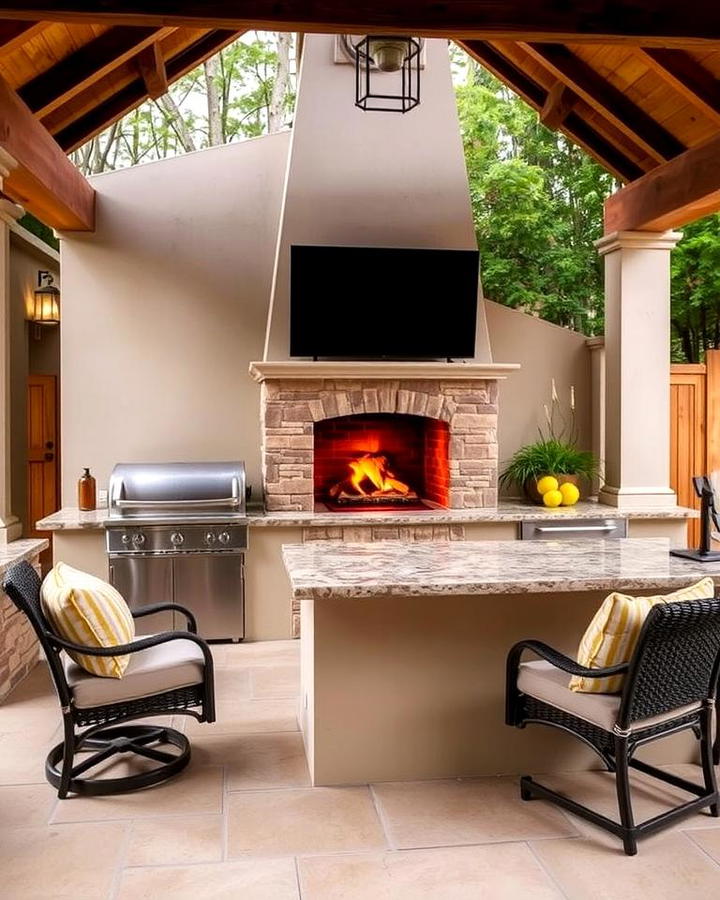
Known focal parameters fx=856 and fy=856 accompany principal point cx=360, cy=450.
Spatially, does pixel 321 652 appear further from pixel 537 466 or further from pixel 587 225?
pixel 587 225

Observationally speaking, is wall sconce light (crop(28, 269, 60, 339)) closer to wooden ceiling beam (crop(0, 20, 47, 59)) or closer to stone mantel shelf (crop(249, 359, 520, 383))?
stone mantel shelf (crop(249, 359, 520, 383))

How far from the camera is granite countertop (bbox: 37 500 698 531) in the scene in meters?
5.74

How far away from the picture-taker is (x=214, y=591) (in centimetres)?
577

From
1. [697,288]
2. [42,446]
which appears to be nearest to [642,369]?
[697,288]

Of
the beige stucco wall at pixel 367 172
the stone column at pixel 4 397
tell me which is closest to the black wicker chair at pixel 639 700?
the stone column at pixel 4 397

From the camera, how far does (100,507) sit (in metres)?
6.36

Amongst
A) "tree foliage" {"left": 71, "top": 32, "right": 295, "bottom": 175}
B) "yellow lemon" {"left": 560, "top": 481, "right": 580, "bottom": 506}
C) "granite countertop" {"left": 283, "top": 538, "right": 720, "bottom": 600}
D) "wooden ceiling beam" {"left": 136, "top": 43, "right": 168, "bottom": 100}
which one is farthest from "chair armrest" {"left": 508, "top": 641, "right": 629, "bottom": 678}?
"tree foliage" {"left": 71, "top": 32, "right": 295, "bottom": 175}

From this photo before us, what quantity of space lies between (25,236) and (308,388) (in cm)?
320

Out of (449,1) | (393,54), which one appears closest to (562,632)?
(449,1)

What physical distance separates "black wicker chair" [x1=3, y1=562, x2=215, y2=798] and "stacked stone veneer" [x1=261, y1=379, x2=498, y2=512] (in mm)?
2512

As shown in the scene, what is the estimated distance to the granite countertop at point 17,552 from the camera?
4.30 m

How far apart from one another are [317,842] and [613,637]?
1254 millimetres

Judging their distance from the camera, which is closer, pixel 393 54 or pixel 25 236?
pixel 393 54

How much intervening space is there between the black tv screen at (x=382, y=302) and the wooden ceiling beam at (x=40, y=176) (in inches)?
62.0
